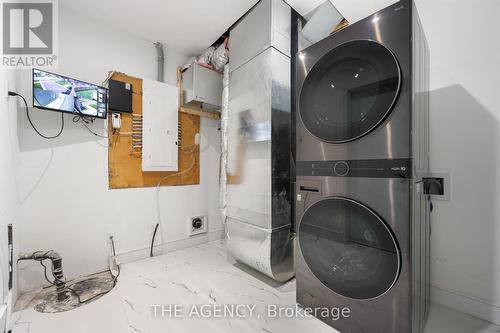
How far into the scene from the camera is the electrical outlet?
99.0 inches

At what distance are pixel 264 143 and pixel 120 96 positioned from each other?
58.9 inches

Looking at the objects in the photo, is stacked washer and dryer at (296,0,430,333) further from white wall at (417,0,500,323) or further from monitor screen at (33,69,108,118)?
monitor screen at (33,69,108,118)

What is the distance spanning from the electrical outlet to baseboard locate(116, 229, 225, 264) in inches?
2.5

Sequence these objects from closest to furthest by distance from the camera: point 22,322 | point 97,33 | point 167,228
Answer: point 22,322
point 97,33
point 167,228

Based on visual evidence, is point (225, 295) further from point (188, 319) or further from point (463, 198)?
point (463, 198)

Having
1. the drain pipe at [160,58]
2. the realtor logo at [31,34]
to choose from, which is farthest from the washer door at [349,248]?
the realtor logo at [31,34]

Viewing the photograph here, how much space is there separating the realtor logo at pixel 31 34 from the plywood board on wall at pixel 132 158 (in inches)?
19.4

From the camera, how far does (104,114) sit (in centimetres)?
184

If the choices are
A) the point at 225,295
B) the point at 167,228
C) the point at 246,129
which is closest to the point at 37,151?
the point at 167,228

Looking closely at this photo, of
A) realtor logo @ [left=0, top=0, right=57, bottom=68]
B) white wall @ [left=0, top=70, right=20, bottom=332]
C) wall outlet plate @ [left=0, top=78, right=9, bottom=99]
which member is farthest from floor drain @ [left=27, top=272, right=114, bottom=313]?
realtor logo @ [left=0, top=0, right=57, bottom=68]

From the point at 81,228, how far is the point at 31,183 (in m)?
0.52

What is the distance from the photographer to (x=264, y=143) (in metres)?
1.65

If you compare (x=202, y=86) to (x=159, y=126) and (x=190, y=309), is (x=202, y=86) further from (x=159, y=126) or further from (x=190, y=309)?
(x=190, y=309)

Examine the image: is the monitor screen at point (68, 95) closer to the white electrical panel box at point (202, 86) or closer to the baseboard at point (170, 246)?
the white electrical panel box at point (202, 86)
